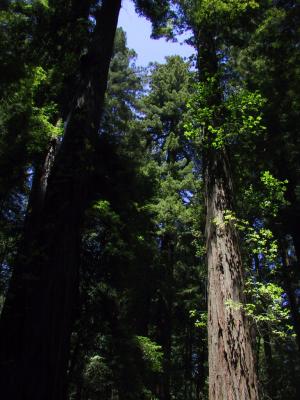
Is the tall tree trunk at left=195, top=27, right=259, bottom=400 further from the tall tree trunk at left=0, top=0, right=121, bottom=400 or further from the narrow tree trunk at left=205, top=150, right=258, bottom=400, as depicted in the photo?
the tall tree trunk at left=0, top=0, right=121, bottom=400

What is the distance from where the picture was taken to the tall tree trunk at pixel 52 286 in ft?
11.5

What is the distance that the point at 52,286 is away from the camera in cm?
401

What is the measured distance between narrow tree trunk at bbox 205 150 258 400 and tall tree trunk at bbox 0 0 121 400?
1557 mm

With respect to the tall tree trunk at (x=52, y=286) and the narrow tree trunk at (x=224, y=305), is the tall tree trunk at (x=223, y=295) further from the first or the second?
the tall tree trunk at (x=52, y=286)

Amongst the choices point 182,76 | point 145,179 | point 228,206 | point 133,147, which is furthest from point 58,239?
point 182,76

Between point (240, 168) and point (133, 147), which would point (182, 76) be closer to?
point (133, 147)

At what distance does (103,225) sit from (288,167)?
22.4 feet

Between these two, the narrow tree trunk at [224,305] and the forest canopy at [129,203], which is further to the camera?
the forest canopy at [129,203]

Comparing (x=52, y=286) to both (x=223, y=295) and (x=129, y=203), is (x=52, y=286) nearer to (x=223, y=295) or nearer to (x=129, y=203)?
(x=223, y=295)

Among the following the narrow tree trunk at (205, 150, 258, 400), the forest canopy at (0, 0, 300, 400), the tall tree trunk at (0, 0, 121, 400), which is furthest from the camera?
the forest canopy at (0, 0, 300, 400)

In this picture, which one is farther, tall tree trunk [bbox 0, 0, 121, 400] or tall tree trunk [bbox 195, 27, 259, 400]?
tall tree trunk [bbox 195, 27, 259, 400]

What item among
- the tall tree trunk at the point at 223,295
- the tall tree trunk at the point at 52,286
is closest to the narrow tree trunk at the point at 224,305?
the tall tree trunk at the point at 223,295

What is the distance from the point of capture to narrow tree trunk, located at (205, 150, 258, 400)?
12.1 feet

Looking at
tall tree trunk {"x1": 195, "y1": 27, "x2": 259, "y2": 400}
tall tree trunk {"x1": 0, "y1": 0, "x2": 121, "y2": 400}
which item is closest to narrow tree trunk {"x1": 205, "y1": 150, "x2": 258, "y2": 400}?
tall tree trunk {"x1": 195, "y1": 27, "x2": 259, "y2": 400}
